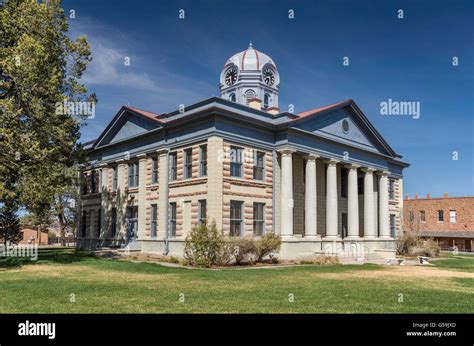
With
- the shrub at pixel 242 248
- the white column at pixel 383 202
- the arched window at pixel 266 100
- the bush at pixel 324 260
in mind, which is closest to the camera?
the shrub at pixel 242 248

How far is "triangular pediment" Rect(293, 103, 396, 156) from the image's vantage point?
107 ft

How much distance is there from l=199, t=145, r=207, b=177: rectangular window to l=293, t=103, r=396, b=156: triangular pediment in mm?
6597

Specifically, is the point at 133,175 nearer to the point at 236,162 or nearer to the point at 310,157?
the point at 236,162

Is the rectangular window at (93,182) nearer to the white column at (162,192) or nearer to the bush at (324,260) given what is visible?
the white column at (162,192)

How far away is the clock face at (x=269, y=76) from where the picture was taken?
45.2 m

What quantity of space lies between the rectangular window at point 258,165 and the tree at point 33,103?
11.3 m

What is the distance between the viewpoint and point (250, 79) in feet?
145

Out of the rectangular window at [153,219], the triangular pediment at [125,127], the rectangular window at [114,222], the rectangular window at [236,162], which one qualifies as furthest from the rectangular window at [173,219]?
the rectangular window at [114,222]

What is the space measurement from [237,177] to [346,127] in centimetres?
1173

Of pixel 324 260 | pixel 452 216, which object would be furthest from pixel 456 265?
pixel 452 216

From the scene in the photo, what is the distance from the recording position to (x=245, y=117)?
28594 mm

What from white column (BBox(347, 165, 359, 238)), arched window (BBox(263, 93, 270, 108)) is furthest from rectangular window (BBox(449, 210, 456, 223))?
arched window (BBox(263, 93, 270, 108))
